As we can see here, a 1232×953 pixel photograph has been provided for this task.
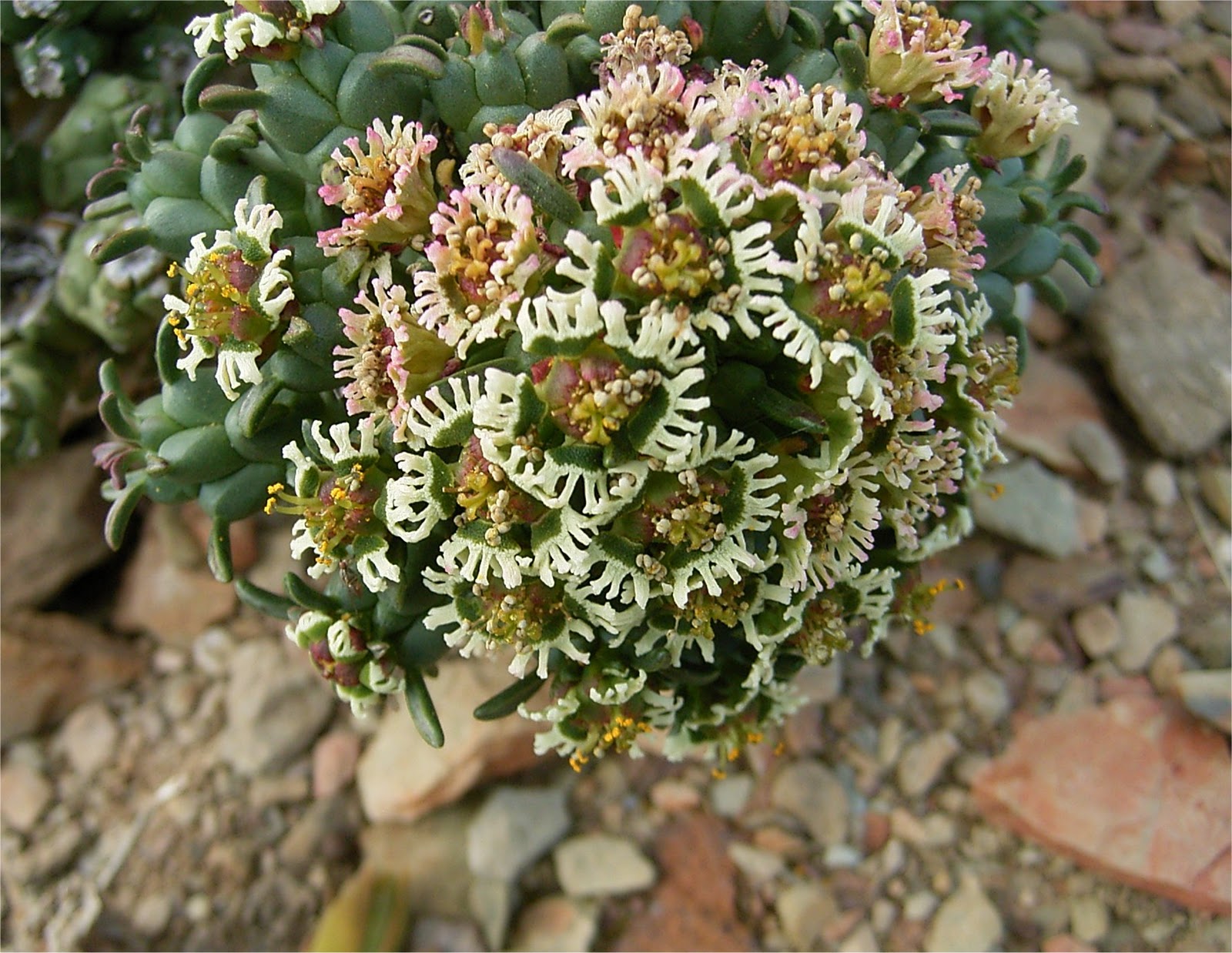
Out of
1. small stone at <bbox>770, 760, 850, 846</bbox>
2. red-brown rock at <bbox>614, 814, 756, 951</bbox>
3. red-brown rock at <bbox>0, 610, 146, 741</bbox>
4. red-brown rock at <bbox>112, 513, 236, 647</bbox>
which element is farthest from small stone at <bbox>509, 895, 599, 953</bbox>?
red-brown rock at <bbox>0, 610, 146, 741</bbox>

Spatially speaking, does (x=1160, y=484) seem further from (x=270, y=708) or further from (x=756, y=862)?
(x=270, y=708)

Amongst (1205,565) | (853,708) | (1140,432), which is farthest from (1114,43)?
(853,708)

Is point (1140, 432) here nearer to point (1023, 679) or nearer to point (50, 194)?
point (1023, 679)

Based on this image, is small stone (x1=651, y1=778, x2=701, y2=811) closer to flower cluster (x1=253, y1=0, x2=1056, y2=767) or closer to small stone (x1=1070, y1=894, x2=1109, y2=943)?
small stone (x1=1070, y1=894, x2=1109, y2=943)

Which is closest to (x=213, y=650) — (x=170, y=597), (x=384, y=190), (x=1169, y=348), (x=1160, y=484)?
(x=170, y=597)

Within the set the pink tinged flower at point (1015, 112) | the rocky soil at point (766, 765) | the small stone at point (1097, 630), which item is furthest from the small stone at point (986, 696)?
the pink tinged flower at point (1015, 112)
